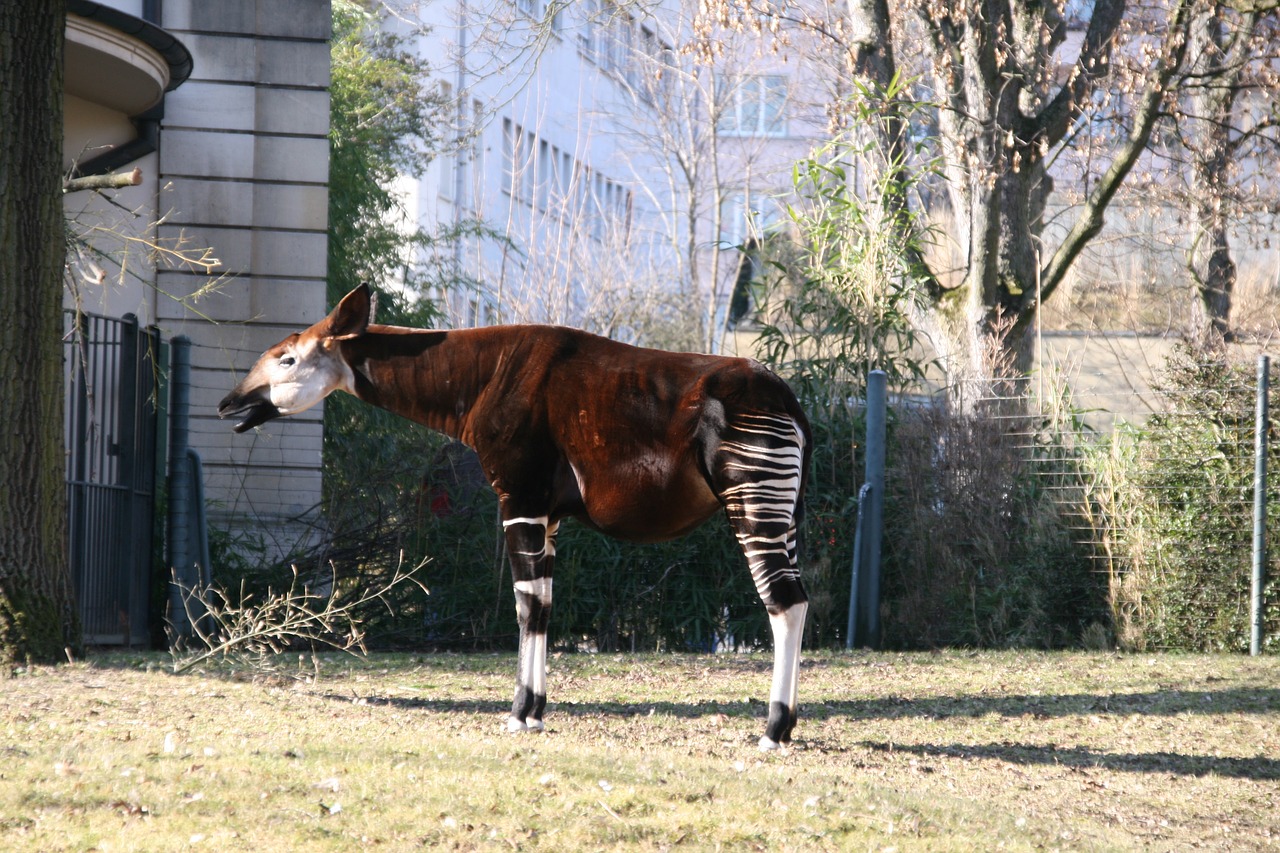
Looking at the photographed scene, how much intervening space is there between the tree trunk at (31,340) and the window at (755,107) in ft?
106

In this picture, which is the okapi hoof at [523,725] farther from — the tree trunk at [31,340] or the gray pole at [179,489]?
the gray pole at [179,489]

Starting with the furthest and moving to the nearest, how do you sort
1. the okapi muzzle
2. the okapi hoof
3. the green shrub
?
the green shrub
the okapi muzzle
the okapi hoof

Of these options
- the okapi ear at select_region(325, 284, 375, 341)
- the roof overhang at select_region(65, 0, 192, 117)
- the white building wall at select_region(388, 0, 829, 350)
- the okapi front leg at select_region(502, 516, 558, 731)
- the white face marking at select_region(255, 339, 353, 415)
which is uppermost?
the white building wall at select_region(388, 0, 829, 350)

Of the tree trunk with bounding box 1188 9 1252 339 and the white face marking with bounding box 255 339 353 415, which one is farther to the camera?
the tree trunk with bounding box 1188 9 1252 339

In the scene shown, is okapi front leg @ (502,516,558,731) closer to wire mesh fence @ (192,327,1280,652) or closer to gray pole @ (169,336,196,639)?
gray pole @ (169,336,196,639)

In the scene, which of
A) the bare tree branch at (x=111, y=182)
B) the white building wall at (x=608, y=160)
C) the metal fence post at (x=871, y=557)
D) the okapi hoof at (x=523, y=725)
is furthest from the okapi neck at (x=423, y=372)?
the white building wall at (x=608, y=160)

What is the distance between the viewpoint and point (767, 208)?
172 ft

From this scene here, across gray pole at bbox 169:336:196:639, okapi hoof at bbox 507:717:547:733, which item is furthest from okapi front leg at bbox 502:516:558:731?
gray pole at bbox 169:336:196:639

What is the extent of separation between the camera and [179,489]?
11234 millimetres

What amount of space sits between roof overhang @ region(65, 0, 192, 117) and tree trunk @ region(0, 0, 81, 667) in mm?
2868

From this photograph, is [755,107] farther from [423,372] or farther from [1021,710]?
[423,372]

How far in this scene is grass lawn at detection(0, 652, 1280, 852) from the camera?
5086mm

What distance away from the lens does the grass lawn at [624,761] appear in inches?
200

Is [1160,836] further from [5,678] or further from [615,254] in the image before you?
[615,254]
